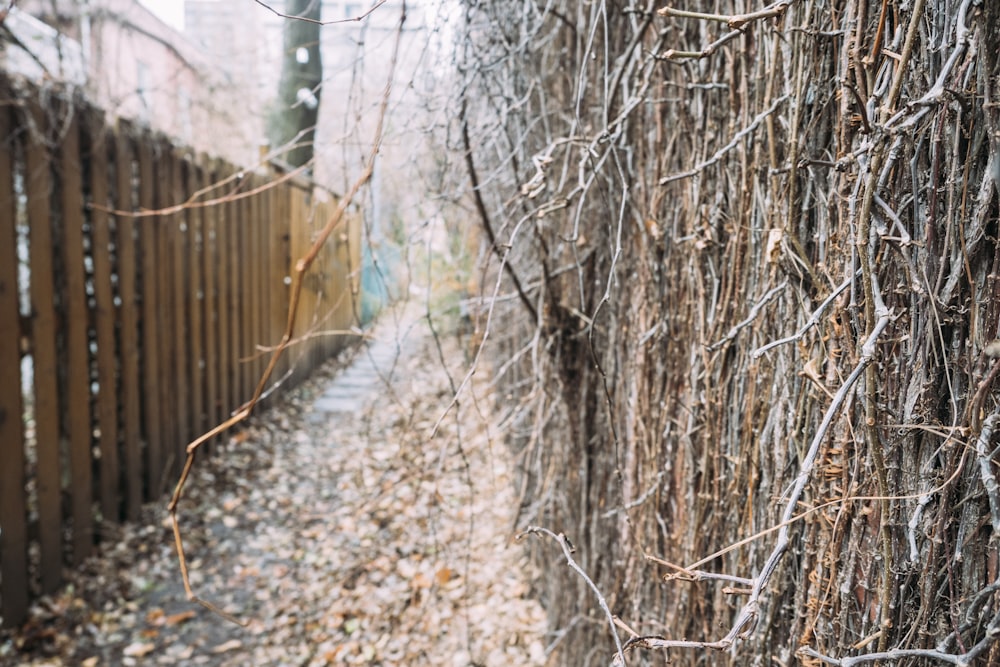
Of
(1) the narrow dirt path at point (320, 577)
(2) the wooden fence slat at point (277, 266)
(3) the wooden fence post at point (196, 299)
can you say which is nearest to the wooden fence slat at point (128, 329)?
(1) the narrow dirt path at point (320, 577)

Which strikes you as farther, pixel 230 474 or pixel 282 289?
pixel 282 289

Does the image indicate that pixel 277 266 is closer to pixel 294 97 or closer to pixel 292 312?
pixel 294 97

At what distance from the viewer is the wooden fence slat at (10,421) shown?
281 cm

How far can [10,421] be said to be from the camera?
2871 millimetres

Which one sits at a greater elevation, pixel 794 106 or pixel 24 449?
pixel 794 106

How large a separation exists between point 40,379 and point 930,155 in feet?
11.3

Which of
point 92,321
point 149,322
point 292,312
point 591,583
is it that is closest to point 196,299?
point 149,322

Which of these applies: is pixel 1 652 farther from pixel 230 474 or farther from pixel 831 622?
pixel 831 622

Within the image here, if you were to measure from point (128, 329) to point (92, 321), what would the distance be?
277 mm

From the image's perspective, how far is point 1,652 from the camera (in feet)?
8.75

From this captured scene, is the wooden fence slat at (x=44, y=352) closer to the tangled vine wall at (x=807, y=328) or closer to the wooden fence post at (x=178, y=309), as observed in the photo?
the wooden fence post at (x=178, y=309)

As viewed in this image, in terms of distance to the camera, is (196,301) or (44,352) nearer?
(44,352)

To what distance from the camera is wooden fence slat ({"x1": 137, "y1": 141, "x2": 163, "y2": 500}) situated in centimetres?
400

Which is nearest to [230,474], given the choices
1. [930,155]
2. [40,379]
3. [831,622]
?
[40,379]
